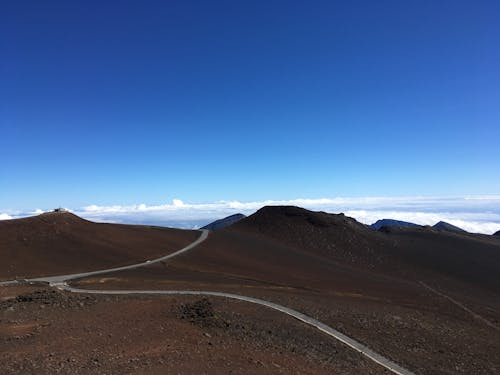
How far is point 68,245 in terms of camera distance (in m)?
44.8

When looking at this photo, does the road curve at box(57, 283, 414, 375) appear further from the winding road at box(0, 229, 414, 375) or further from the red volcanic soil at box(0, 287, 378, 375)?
the red volcanic soil at box(0, 287, 378, 375)

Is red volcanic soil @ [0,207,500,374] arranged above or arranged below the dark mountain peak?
below

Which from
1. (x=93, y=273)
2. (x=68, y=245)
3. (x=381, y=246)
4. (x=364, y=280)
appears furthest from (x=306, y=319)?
(x=381, y=246)

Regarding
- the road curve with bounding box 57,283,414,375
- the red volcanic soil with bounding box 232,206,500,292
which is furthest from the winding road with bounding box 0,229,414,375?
the red volcanic soil with bounding box 232,206,500,292

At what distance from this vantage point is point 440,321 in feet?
96.9

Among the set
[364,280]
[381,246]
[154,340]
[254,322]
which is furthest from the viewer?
[381,246]

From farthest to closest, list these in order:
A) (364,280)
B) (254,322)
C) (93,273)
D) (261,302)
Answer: (364,280) → (93,273) → (261,302) → (254,322)

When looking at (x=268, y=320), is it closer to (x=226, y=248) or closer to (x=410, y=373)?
(x=410, y=373)

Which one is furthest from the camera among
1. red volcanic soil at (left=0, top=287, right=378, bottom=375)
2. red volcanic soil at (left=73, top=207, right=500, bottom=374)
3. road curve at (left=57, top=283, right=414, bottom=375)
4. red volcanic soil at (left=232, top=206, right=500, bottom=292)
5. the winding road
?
red volcanic soil at (left=232, top=206, right=500, bottom=292)

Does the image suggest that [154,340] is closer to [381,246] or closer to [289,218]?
[381,246]

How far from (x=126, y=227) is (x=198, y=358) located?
50.0 meters

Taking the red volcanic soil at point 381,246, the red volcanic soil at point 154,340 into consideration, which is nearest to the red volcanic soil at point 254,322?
the red volcanic soil at point 154,340

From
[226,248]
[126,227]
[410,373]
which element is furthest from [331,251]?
[410,373]

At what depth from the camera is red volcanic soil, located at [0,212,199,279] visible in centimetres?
3812
